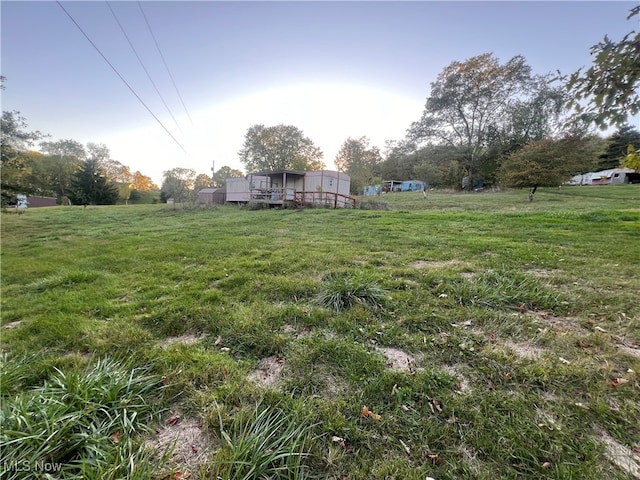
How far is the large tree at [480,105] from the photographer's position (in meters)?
27.1

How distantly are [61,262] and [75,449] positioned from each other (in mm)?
5260

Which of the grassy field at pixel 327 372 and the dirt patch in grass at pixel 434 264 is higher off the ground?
the dirt patch in grass at pixel 434 264

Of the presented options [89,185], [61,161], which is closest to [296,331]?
[89,185]

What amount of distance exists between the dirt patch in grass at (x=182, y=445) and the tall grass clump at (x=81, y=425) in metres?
0.09

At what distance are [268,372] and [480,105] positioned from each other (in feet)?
121

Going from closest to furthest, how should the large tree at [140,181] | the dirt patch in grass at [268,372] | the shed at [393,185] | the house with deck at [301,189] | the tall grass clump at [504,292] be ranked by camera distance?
the dirt patch in grass at [268,372], the tall grass clump at [504,292], the house with deck at [301,189], the shed at [393,185], the large tree at [140,181]

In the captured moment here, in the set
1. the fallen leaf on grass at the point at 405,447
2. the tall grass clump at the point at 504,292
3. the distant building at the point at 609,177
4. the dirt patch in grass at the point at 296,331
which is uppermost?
the distant building at the point at 609,177

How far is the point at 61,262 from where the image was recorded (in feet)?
15.8

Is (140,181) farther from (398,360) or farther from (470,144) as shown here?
(398,360)

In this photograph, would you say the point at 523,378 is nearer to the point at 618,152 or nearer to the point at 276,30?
the point at 276,30

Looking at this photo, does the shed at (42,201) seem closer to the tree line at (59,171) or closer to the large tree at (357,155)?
the tree line at (59,171)

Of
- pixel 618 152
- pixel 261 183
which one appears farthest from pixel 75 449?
pixel 618 152

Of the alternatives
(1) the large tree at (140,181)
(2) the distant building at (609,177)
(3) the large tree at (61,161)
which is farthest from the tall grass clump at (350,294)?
(1) the large tree at (140,181)

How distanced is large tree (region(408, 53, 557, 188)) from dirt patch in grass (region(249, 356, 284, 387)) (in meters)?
33.2
